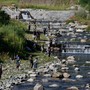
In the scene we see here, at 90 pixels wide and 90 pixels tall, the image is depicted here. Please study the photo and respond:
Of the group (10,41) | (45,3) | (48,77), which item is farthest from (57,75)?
(45,3)

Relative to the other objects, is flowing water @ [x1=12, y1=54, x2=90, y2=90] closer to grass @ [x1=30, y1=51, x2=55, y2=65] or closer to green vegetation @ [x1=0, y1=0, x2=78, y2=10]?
grass @ [x1=30, y1=51, x2=55, y2=65]

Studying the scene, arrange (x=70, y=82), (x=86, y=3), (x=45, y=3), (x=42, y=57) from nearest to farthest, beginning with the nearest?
(x=70, y=82) → (x=42, y=57) → (x=86, y=3) → (x=45, y=3)

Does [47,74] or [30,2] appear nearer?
[47,74]

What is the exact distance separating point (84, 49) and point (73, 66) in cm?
1724

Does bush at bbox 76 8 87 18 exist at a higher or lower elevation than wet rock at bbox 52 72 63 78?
higher

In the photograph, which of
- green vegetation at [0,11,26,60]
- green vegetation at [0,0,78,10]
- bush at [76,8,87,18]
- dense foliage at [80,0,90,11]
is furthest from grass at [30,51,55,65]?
green vegetation at [0,0,78,10]

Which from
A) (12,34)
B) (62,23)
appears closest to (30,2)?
(62,23)

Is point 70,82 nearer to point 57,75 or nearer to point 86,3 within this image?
point 57,75

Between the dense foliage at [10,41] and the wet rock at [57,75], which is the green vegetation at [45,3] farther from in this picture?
the wet rock at [57,75]

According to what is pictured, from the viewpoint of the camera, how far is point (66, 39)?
310ft

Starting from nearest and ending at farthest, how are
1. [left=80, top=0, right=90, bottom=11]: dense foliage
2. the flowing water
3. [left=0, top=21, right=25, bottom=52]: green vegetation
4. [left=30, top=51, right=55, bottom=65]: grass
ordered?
the flowing water, [left=0, top=21, right=25, bottom=52]: green vegetation, [left=30, top=51, right=55, bottom=65]: grass, [left=80, top=0, right=90, bottom=11]: dense foliage

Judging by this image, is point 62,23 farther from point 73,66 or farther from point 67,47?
point 73,66

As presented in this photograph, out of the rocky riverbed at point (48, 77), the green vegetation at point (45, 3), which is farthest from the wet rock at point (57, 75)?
the green vegetation at point (45, 3)

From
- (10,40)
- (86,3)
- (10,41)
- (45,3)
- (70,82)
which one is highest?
(86,3)
